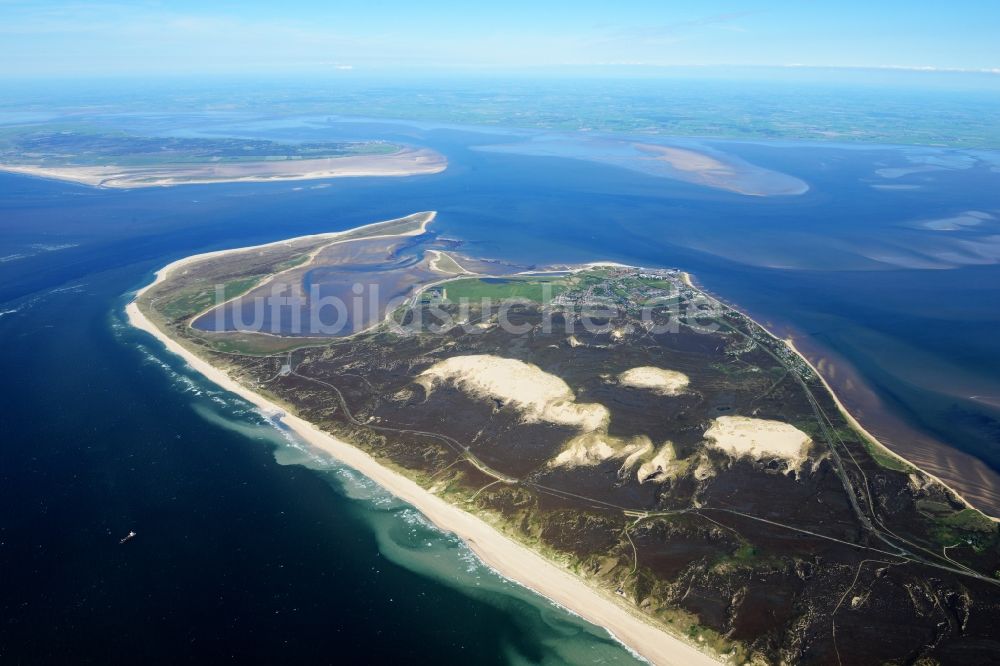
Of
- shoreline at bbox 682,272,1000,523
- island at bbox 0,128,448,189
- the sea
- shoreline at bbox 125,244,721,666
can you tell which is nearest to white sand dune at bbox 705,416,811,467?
shoreline at bbox 682,272,1000,523

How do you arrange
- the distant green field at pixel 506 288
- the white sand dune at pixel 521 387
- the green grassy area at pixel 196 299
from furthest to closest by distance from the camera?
the distant green field at pixel 506 288 < the green grassy area at pixel 196 299 < the white sand dune at pixel 521 387

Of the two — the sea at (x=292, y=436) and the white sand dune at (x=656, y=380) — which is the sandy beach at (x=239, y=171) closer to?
the sea at (x=292, y=436)

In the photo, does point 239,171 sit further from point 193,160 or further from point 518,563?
point 518,563

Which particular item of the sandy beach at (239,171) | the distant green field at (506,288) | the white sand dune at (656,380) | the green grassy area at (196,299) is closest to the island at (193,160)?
the sandy beach at (239,171)

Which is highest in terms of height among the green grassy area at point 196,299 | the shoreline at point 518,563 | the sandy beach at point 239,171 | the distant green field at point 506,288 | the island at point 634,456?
the sandy beach at point 239,171

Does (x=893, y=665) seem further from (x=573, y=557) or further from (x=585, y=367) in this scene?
(x=585, y=367)

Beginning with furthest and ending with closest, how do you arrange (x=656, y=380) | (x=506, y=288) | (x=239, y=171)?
(x=239, y=171) → (x=506, y=288) → (x=656, y=380)

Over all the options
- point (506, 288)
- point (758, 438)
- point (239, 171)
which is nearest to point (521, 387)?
point (758, 438)

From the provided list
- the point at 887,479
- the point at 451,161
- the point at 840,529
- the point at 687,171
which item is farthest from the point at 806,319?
the point at 451,161
